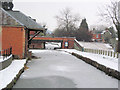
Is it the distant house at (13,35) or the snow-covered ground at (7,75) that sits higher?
the distant house at (13,35)

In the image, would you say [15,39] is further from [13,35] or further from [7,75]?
[7,75]

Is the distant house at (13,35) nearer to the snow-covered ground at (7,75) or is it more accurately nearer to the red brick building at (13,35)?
the red brick building at (13,35)

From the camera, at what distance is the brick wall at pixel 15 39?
1437 centimetres

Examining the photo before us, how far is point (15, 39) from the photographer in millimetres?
14625

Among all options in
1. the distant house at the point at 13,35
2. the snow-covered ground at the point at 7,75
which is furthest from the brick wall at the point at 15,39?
the snow-covered ground at the point at 7,75

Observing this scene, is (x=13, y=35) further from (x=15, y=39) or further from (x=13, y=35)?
(x=15, y=39)

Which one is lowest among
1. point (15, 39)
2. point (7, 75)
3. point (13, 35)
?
point (7, 75)

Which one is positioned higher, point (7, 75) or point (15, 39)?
point (15, 39)

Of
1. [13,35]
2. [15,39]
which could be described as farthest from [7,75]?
[13,35]

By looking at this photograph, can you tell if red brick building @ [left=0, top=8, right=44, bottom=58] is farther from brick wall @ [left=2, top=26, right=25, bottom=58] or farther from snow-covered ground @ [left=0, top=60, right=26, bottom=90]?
snow-covered ground @ [left=0, top=60, right=26, bottom=90]

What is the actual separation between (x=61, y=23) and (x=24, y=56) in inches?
1562

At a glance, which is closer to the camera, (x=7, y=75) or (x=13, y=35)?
(x=7, y=75)

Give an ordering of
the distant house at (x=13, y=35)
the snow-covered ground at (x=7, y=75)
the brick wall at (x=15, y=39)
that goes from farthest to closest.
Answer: the brick wall at (x=15, y=39)
the distant house at (x=13, y=35)
the snow-covered ground at (x=7, y=75)

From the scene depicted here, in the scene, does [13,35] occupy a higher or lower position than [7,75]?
higher
